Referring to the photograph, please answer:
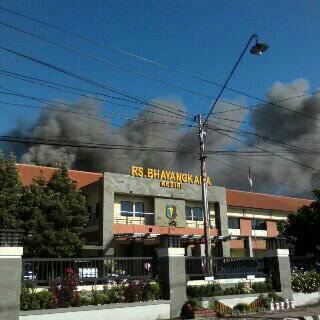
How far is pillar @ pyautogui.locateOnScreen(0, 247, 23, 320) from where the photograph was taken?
1291 cm

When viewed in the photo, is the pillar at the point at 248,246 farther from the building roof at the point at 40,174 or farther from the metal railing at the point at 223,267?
the metal railing at the point at 223,267

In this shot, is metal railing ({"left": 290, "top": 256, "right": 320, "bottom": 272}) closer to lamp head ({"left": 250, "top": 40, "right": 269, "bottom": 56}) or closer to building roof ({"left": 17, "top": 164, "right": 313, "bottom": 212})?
lamp head ({"left": 250, "top": 40, "right": 269, "bottom": 56})

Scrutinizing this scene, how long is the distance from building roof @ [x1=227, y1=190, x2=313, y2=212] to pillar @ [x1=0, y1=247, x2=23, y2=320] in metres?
39.3

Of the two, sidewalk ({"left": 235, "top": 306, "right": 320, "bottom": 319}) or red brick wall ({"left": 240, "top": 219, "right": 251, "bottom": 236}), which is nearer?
sidewalk ({"left": 235, "top": 306, "right": 320, "bottom": 319})

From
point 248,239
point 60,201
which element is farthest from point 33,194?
point 248,239

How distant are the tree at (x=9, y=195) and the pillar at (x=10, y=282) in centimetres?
1684

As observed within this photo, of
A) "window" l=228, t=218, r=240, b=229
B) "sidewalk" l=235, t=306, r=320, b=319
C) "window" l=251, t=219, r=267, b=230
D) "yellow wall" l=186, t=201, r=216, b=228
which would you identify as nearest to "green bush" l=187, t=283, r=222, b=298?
"sidewalk" l=235, t=306, r=320, b=319

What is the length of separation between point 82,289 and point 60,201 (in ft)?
56.1

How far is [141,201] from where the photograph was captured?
40.2m

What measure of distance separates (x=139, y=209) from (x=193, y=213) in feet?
19.1

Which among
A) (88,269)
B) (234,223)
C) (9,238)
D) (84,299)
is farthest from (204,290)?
(234,223)

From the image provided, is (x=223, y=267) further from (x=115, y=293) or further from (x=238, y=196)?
(x=238, y=196)

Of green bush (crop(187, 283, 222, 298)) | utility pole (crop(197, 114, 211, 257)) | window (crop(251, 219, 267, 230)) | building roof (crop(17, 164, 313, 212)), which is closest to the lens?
green bush (crop(187, 283, 222, 298))

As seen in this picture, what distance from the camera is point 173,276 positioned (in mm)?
16922
